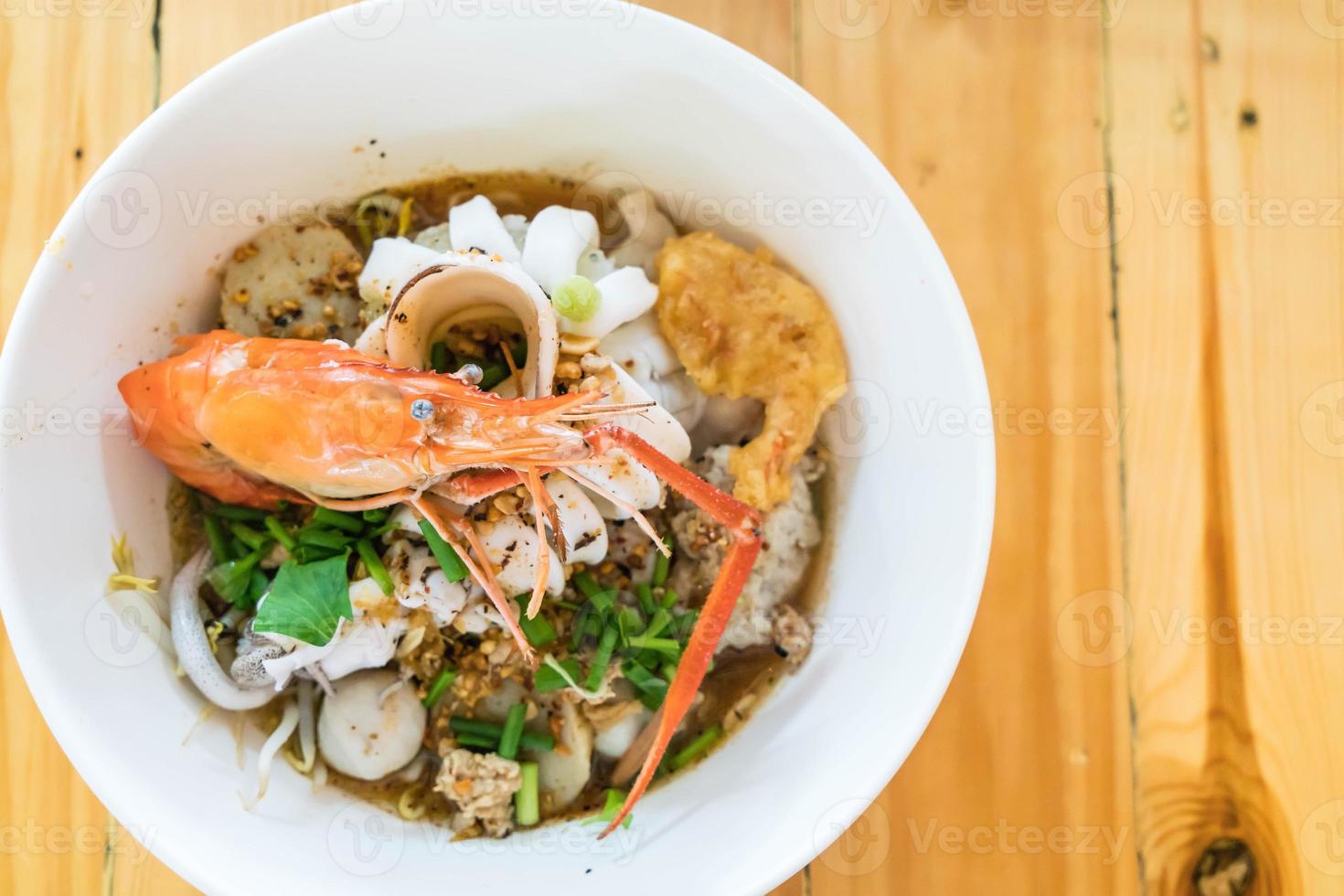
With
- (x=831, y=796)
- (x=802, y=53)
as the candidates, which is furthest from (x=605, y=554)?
(x=802, y=53)

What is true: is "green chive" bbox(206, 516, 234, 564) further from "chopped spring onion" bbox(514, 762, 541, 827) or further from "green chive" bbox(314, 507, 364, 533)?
"chopped spring onion" bbox(514, 762, 541, 827)

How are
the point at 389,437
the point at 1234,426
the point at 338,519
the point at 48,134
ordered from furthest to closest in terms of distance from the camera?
1. the point at 1234,426
2. the point at 48,134
3. the point at 338,519
4. the point at 389,437

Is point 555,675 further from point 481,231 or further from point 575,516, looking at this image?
point 481,231

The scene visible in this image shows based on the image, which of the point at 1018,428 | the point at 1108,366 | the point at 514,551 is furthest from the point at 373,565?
the point at 1108,366

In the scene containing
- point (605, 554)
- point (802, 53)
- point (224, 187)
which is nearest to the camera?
point (224, 187)

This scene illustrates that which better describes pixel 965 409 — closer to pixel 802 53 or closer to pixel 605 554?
pixel 605 554

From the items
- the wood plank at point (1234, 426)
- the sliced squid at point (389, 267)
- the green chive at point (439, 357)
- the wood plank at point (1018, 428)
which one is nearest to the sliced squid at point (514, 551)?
the green chive at point (439, 357)
